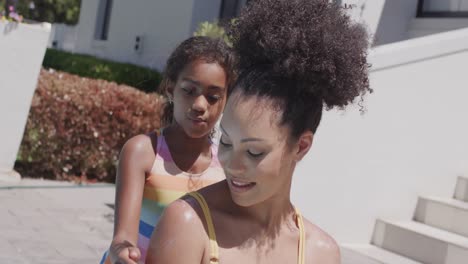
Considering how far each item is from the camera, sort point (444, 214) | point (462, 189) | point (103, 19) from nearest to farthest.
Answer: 1. point (444, 214)
2. point (462, 189)
3. point (103, 19)

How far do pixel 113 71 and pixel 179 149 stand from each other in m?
11.0

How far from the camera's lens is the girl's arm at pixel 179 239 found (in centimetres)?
146

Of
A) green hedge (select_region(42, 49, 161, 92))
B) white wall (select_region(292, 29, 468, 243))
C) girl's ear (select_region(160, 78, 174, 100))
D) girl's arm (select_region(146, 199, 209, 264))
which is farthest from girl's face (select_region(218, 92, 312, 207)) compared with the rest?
green hedge (select_region(42, 49, 161, 92))

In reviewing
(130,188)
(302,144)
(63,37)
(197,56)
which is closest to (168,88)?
(197,56)

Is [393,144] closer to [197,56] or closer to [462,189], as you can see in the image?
[462,189]

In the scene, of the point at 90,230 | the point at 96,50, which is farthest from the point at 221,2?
the point at 90,230

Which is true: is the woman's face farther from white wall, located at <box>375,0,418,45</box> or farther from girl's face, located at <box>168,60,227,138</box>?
white wall, located at <box>375,0,418,45</box>

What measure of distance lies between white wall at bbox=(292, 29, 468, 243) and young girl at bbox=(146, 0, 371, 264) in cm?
458

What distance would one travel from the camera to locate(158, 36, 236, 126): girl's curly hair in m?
2.42

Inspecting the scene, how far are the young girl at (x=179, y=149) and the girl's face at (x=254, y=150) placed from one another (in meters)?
0.72

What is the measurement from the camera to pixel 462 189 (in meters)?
6.89

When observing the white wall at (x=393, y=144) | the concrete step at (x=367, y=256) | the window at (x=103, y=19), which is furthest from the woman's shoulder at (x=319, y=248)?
the window at (x=103, y=19)

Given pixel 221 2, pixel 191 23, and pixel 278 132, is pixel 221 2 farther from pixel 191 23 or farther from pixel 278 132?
pixel 278 132

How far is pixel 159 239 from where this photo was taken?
1492mm
